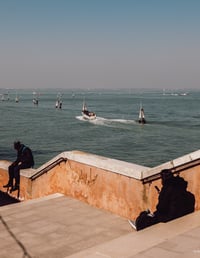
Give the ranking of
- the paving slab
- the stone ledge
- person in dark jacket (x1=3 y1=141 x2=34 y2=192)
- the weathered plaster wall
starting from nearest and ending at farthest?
the stone ledge < the paving slab < the weathered plaster wall < person in dark jacket (x1=3 y1=141 x2=34 y2=192)

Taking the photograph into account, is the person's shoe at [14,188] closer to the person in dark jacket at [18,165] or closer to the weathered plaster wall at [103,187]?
the person in dark jacket at [18,165]

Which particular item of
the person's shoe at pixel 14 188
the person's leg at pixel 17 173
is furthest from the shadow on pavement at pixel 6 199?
the person's leg at pixel 17 173

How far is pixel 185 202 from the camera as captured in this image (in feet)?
17.6

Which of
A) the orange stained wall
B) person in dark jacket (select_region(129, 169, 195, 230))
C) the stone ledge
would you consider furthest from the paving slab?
the stone ledge

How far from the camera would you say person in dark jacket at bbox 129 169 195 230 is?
5250mm

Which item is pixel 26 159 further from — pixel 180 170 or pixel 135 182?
pixel 180 170

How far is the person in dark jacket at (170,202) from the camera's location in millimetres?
5250

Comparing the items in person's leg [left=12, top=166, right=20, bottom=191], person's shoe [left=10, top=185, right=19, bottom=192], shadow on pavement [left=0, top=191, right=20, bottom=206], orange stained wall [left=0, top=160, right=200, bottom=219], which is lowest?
shadow on pavement [left=0, top=191, right=20, bottom=206]

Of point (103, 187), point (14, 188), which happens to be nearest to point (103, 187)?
point (103, 187)

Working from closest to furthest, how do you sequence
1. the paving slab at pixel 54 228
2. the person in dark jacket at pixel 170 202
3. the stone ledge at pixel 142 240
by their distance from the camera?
the stone ledge at pixel 142 240 < the paving slab at pixel 54 228 < the person in dark jacket at pixel 170 202

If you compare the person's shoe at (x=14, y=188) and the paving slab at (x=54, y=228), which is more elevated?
the paving slab at (x=54, y=228)

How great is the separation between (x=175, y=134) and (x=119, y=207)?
45.4 meters

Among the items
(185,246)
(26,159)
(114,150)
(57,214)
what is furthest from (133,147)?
(185,246)

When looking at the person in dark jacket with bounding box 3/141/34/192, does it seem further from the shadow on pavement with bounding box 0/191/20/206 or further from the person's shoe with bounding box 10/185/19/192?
the shadow on pavement with bounding box 0/191/20/206
